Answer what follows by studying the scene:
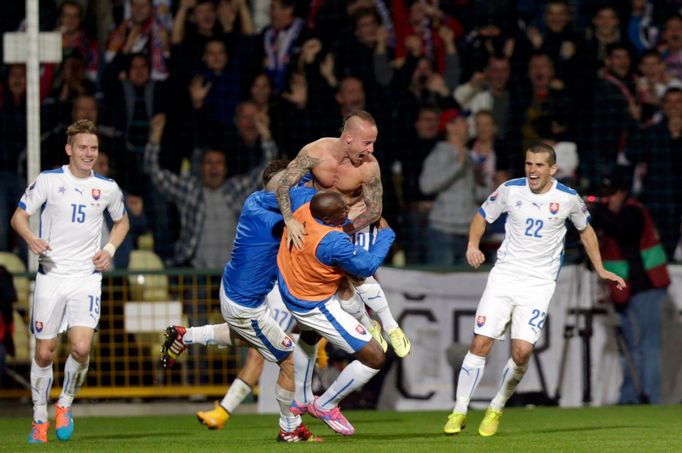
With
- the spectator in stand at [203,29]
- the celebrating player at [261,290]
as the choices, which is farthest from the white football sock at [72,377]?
the spectator in stand at [203,29]

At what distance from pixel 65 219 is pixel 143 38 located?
23.0ft

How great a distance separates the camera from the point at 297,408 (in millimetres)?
9797

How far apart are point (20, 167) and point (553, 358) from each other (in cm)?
652

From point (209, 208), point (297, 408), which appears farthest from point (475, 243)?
point (209, 208)

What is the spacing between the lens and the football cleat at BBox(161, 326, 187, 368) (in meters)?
10.3

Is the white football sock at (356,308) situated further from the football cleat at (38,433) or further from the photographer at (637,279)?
the photographer at (637,279)

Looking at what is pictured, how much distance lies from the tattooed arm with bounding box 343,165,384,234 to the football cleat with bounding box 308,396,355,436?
1258 mm

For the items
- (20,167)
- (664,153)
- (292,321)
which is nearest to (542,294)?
(292,321)

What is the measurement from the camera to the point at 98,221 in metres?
10.4

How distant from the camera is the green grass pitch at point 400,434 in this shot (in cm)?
888

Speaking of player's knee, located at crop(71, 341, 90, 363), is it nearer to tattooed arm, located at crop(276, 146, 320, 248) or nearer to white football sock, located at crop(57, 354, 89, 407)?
white football sock, located at crop(57, 354, 89, 407)

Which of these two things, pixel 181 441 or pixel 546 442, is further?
pixel 181 441

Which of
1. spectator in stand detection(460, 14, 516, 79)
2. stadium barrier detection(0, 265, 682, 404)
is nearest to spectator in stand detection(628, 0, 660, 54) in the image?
spectator in stand detection(460, 14, 516, 79)

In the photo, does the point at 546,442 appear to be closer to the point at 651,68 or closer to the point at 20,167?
the point at 651,68
